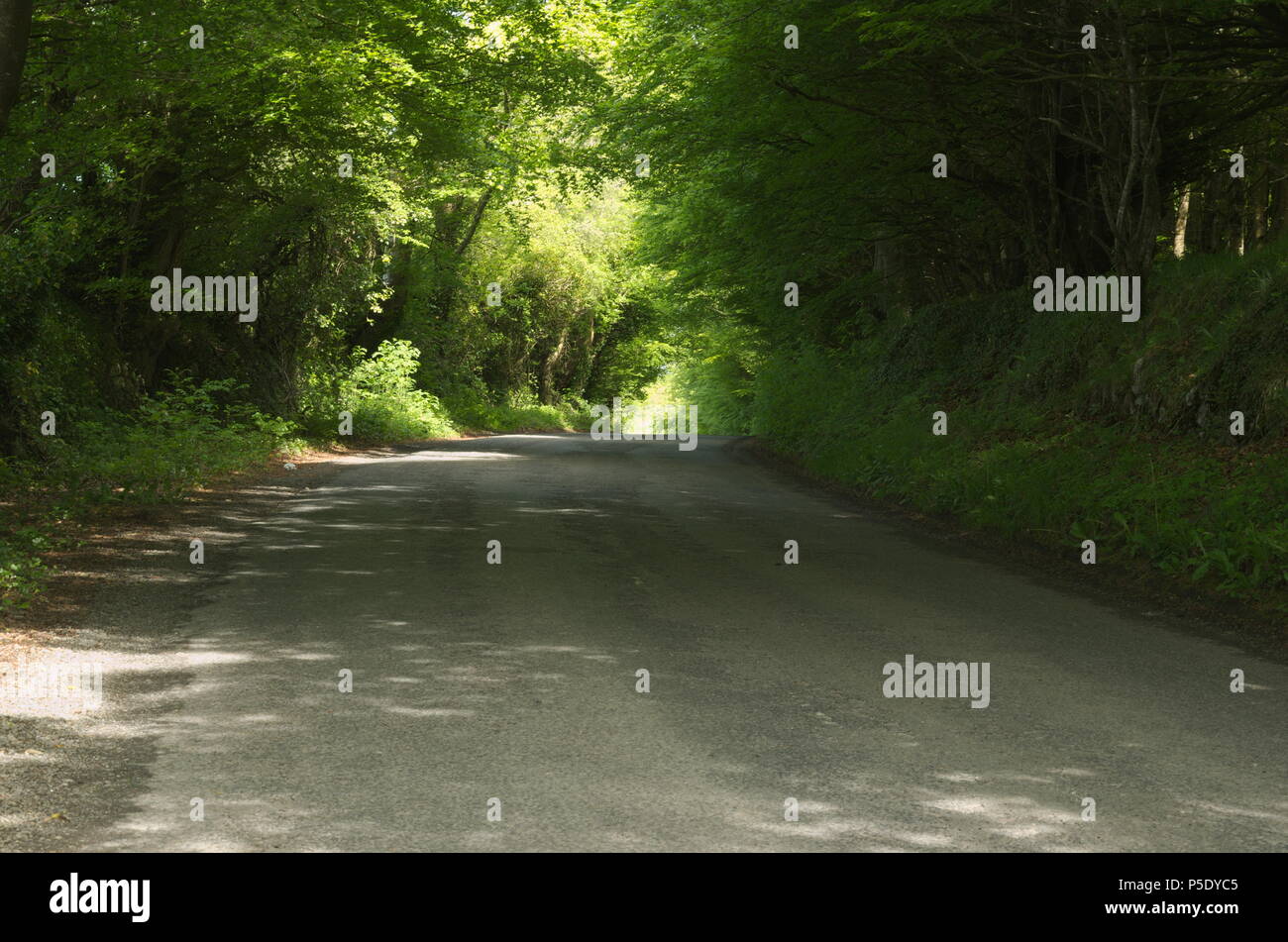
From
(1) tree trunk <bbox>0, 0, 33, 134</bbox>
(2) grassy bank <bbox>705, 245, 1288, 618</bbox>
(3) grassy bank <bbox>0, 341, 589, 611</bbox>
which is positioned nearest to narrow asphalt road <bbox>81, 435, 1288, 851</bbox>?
A: (2) grassy bank <bbox>705, 245, 1288, 618</bbox>

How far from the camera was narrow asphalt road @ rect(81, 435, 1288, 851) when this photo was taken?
4.75 metres

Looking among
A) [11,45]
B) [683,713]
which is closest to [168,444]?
[11,45]

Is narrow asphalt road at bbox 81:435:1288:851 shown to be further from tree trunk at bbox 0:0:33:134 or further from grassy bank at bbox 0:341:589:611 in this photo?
tree trunk at bbox 0:0:33:134

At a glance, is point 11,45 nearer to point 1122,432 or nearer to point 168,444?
point 168,444

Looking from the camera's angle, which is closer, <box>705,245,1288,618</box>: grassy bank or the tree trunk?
the tree trunk

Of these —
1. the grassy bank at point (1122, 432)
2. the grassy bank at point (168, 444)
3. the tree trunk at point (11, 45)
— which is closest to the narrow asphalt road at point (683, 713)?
the grassy bank at point (1122, 432)

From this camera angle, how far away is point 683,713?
6.44 m

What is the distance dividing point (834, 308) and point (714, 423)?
1285 inches

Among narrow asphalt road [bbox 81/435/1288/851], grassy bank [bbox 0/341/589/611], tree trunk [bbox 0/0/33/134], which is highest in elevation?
tree trunk [bbox 0/0/33/134]

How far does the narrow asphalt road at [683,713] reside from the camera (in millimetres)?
4750

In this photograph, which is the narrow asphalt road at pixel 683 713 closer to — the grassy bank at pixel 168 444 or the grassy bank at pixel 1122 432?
the grassy bank at pixel 1122 432

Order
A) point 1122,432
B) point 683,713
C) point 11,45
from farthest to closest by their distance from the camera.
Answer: point 1122,432, point 11,45, point 683,713

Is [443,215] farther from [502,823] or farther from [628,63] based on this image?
[502,823]

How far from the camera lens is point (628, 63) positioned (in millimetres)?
20156
